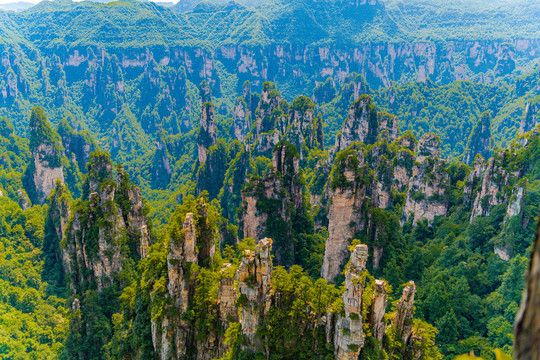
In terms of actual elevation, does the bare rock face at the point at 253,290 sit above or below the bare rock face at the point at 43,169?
above

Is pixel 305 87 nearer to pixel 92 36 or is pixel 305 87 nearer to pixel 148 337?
pixel 92 36

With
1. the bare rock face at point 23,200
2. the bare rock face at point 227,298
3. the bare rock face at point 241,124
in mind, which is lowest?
the bare rock face at point 23,200

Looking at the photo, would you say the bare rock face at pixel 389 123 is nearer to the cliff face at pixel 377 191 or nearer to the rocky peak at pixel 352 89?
the cliff face at pixel 377 191

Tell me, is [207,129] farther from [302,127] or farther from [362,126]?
[362,126]

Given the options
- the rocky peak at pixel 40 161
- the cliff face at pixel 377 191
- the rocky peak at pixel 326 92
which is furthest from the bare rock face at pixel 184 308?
the rocky peak at pixel 326 92

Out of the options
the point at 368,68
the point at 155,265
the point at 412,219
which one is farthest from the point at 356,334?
the point at 368,68

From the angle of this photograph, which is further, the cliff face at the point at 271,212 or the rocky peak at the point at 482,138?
the rocky peak at the point at 482,138
